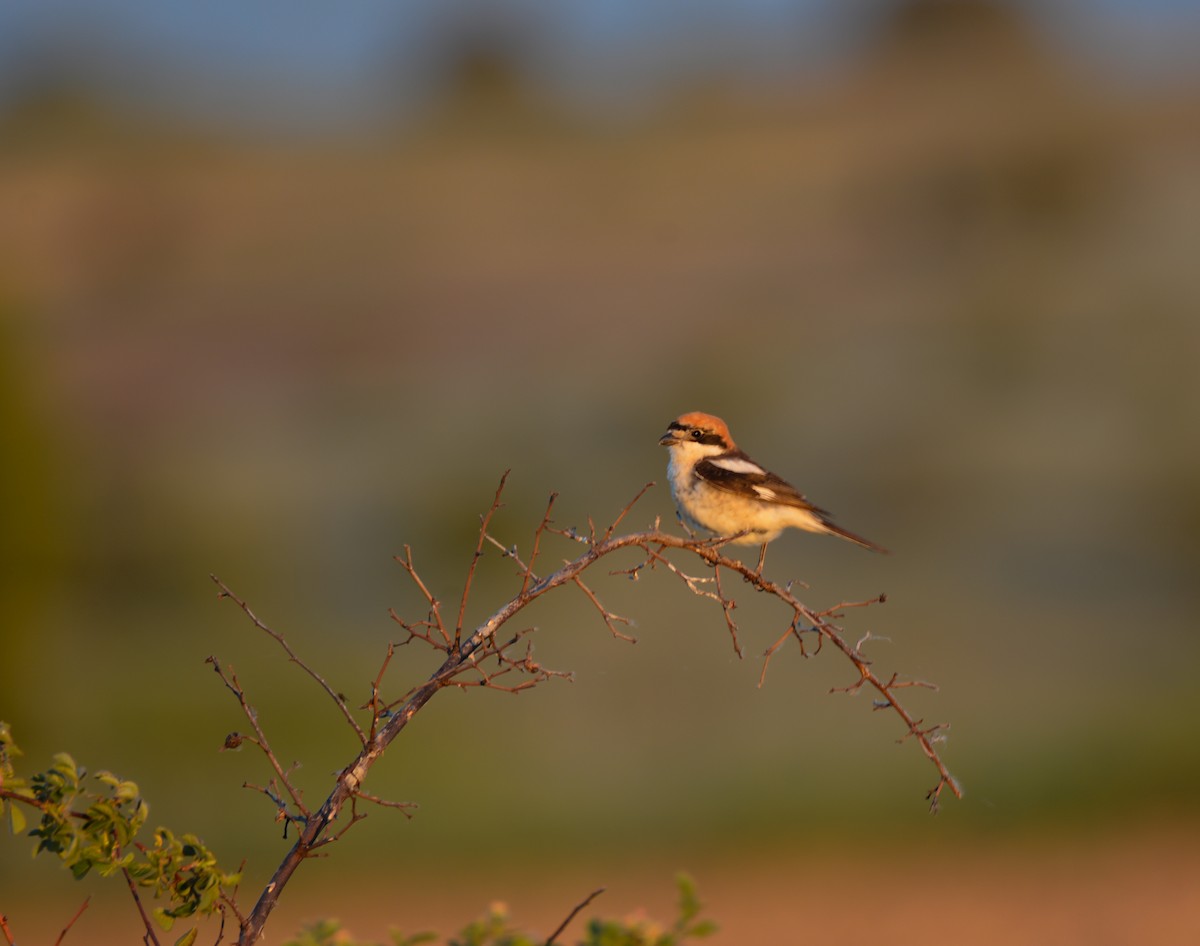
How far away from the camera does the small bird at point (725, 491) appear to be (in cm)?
666

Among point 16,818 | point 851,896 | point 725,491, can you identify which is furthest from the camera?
point 851,896

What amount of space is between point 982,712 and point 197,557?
2042 cm

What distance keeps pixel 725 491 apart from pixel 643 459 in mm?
40960

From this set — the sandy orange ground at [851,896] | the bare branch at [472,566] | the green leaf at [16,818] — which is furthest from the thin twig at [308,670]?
the sandy orange ground at [851,896]

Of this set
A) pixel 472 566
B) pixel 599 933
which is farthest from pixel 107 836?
pixel 599 933

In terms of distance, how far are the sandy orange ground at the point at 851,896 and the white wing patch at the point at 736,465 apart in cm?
1207

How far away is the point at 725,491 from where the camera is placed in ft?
21.9

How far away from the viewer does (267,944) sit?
17.0 metres

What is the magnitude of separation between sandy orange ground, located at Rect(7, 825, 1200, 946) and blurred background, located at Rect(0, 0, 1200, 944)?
11 cm

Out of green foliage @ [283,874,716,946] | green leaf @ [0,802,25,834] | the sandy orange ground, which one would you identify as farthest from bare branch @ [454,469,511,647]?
the sandy orange ground

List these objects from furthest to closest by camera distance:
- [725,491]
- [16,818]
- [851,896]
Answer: [851,896] → [725,491] → [16,818]

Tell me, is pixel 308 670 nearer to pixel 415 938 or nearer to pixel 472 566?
pixel 472 566

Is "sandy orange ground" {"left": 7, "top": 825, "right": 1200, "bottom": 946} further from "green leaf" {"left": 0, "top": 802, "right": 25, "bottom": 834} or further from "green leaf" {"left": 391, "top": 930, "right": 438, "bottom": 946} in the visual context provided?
"green leaf" {"left": 391, "top": 930, "right": 438, "bottom": 946}

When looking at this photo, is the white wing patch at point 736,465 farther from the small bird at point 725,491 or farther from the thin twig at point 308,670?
the thin twig at point 308,670
